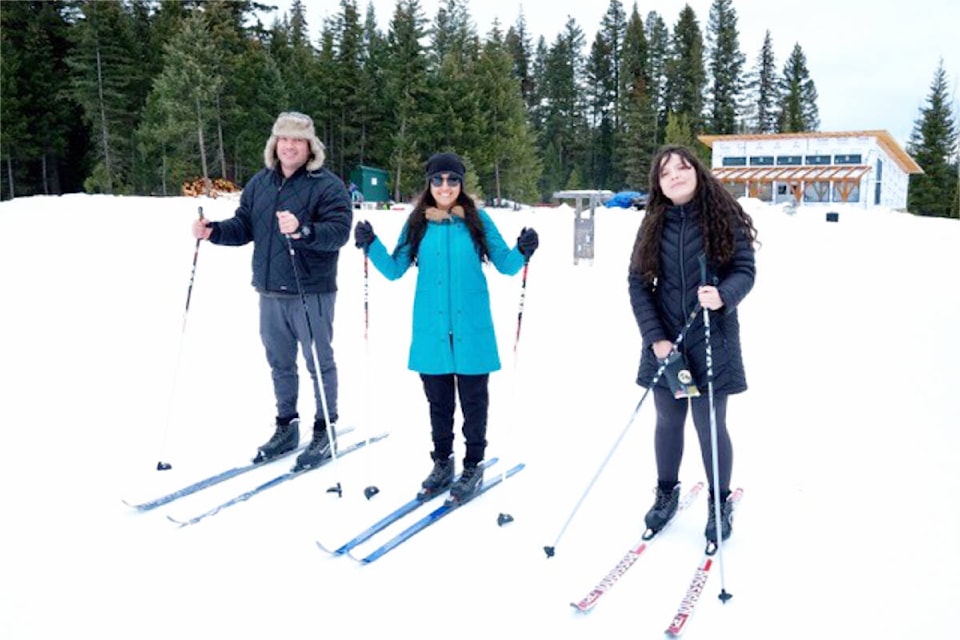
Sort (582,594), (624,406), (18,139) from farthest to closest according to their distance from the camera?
(18,139) < (624,406) < (582,594)

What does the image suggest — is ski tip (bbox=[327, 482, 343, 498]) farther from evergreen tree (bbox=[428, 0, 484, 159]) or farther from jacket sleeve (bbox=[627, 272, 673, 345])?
evergreen tree (bbox=[428, 0, 484, 159])

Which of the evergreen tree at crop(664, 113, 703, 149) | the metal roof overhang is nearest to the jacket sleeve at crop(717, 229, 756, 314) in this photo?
the metal roof overhang

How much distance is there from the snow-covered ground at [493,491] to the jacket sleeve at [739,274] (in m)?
1.17

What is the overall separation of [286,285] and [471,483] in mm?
1588

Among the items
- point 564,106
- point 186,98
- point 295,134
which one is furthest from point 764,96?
point 295,134

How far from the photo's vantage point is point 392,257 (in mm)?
3793

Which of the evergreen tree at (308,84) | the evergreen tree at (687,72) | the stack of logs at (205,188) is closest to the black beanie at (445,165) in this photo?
the stack of logs at (205,188)

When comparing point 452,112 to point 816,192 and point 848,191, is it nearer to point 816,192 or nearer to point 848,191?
point 816,192

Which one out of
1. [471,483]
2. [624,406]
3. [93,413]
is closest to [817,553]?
[471,483]

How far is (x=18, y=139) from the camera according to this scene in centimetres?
3412

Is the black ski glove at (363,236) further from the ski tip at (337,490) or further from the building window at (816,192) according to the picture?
the building window at (816,192)

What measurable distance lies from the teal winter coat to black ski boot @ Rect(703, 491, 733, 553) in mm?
1259

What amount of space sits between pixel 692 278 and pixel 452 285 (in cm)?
120

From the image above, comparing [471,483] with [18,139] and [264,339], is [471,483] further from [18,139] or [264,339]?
[18,139]
